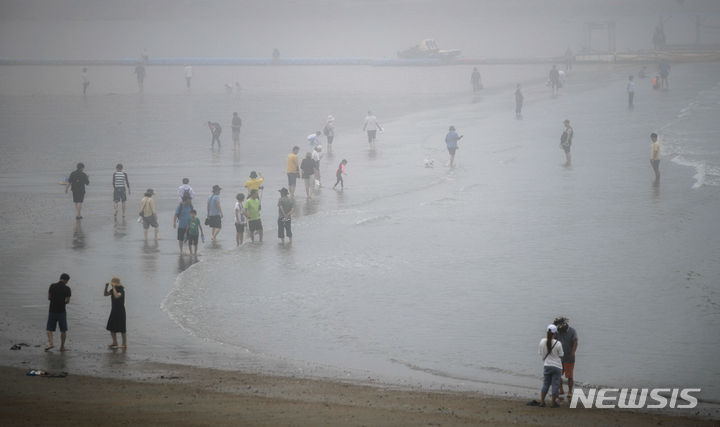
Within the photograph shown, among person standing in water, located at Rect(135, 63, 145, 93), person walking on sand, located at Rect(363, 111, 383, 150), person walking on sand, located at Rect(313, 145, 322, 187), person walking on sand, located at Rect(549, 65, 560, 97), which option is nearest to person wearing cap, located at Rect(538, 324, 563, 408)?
person walking on sand, located at Rect(313, 145, 322, 187)

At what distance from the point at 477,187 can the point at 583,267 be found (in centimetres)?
1019

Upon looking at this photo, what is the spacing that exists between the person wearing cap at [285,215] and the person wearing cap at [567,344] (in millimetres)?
10942

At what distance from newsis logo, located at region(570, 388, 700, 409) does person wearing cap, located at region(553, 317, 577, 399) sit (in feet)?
1.06

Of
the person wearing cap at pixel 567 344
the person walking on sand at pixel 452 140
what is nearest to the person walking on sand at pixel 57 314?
the person wearing cap at pixel 567 344

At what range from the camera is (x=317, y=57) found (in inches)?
3428

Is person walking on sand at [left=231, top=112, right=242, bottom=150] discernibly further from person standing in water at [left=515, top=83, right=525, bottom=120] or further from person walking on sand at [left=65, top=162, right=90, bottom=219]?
person standing in water at [left=515, top=83, right=525, bottom=120]

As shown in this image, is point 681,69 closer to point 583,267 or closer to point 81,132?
point 81,132

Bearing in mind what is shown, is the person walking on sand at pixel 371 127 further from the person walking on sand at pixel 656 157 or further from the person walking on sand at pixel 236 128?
the person walking on sand at pixel 656 157

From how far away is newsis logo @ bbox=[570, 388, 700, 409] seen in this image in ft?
40.3

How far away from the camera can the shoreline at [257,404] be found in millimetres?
11023

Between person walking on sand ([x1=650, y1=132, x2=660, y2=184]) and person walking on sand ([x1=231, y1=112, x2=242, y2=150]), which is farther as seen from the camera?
person walking on sand ([x1=231, y1=112, x2=242, y2=150])

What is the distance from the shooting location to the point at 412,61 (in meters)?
73.9

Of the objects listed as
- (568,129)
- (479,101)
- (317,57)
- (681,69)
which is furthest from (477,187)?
(317,57)

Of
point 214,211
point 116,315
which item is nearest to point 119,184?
point 214,211
